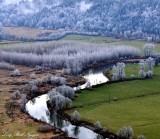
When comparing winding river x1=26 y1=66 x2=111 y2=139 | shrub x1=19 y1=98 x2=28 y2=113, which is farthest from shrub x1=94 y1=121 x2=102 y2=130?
shrub x1=19 y1=98 x2=28 y2=113

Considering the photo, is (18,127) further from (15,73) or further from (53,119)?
(15,73)

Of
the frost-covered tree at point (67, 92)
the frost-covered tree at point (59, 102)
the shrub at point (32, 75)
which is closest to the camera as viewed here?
the frost-covered tree at point (59, 102)

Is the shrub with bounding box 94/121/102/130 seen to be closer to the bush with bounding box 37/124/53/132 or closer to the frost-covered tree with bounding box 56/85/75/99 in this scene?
the bush with bounding box 37/124/53/132

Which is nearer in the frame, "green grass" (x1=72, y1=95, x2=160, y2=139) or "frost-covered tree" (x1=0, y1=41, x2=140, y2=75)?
"green grass" (x1=72, y1=95, x2=160, y2=139)

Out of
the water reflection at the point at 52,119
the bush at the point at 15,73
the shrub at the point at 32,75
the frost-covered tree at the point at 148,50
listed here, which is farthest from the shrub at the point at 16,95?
the frost-covered tree at the point at 148,50

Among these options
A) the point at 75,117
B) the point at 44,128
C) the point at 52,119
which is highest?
the point at 75,117

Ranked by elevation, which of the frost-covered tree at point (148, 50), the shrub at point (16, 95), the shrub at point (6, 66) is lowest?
the shrub at point (16, 95)

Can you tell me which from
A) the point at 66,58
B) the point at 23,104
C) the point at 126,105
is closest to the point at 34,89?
the point at 23,104

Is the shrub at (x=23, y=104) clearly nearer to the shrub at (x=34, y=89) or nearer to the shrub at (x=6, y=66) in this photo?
the shrub at (x=34, y=89)
